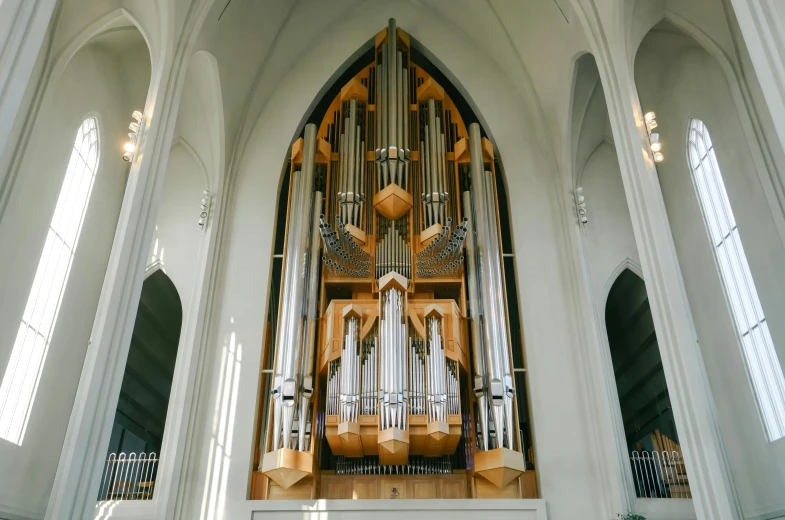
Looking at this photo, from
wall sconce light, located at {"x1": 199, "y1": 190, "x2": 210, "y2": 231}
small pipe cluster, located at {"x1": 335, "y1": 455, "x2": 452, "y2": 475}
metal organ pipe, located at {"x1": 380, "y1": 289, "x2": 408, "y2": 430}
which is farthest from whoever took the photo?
wall sconce light, located at {"x1": 199, "y1": 190, "x2": 210, "y2": 231}

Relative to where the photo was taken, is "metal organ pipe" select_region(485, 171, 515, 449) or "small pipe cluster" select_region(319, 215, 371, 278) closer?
"metal organ pipe" select_region(485, 171, 515, 449)

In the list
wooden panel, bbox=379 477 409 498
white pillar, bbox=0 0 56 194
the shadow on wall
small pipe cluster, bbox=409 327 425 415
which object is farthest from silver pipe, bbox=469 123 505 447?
white pillar, bbox=0 0 56 194

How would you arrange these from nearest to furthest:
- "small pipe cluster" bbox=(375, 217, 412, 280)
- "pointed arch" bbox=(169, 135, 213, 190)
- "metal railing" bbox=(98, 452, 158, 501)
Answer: "metal railing" bbox=(98, 452, 158, 501) < "small pipe cluster" bbox=(375, 217, 412, 280) < "pointed arch" bbox=(169, 135, 213, 190)

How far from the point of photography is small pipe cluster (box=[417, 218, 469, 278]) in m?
10.7

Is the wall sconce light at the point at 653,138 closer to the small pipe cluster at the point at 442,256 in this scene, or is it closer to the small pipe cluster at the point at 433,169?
the small pipe cluster at the point at 442,256

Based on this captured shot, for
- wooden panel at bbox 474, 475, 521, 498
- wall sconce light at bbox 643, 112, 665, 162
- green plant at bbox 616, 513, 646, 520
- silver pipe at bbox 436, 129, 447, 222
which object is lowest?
green plant at bbox 616, 513, 646, 520

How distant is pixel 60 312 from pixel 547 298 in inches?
283

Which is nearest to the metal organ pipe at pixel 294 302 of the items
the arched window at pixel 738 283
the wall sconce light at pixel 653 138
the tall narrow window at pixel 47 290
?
the tall narrow window at pixel 47 290

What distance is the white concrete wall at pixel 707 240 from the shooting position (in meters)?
8.49

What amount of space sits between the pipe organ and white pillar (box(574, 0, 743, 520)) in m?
2.87

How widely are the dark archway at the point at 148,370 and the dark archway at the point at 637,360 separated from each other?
946 cm

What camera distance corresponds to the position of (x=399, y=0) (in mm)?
14008

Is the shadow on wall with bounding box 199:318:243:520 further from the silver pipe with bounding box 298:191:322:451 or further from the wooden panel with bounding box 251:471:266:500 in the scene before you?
the silver pipe with bounding box 298:191:322:451

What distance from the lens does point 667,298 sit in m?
7.14
